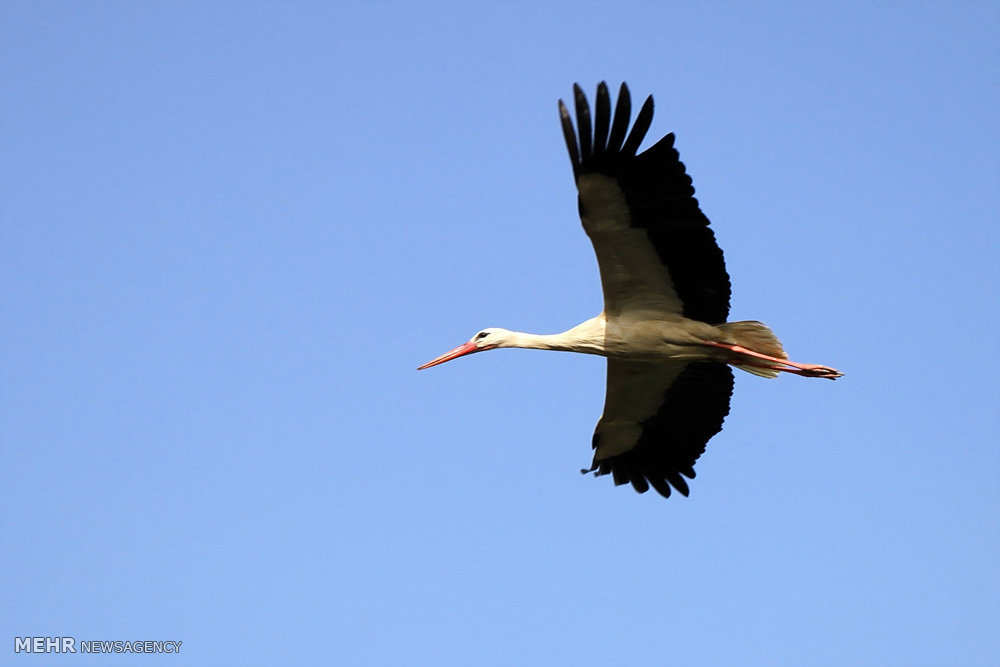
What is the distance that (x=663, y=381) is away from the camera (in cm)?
1130

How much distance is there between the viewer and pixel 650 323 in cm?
1045

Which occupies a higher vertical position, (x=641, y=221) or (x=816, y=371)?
(x=641, y=221)

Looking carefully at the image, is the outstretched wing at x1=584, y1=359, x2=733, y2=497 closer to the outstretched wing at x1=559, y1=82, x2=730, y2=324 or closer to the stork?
the stork

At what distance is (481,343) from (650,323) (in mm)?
1959

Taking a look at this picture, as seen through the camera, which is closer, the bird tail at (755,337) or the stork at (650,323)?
the stork at (650,323)

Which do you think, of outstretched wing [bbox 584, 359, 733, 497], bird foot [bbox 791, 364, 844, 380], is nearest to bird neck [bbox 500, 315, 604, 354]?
outstretched wing [bbox 584, 359, 733, 497]

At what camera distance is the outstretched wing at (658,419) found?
36.7 ft

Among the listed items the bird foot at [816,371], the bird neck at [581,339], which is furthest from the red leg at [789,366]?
the bird neck at [581,339]

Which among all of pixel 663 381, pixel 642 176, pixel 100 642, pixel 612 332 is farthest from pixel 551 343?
pixel 100 642

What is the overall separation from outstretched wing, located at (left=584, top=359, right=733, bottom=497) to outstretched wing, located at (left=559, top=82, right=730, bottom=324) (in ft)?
3.02

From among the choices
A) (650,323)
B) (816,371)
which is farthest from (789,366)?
(650,323)

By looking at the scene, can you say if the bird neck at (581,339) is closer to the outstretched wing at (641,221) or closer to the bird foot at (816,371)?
the outstretched wing at (641,221)

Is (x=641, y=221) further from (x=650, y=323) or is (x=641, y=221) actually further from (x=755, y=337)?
(x=755, y=337)

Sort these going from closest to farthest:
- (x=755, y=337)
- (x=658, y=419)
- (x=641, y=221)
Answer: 1. (x=641, y=221)
2. (x=755, y=337)
3. (x=658, y=419)
